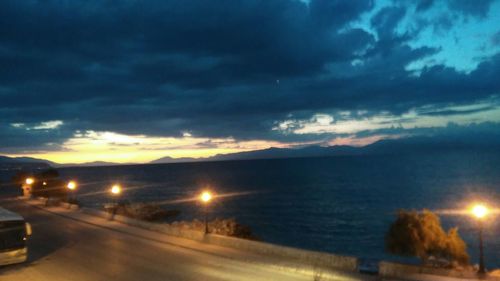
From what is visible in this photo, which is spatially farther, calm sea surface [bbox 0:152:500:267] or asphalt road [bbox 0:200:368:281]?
calm sea surface [bbox 0:152:500:267]

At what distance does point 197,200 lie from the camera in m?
102

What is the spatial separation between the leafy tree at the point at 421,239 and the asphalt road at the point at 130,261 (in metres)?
12.8

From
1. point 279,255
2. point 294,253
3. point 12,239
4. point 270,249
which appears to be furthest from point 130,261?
point 294,253

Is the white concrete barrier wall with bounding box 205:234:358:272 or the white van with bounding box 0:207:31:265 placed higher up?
the white van with bounding box 0:207:31:265

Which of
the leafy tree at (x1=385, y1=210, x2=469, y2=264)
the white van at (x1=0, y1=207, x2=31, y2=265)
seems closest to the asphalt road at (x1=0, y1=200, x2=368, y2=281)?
the white van at (x1=0, y1=207, x2=31, y2=265)

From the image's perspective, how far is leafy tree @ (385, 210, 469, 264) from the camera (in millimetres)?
27609

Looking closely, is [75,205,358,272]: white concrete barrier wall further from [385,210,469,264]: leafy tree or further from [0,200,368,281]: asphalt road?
[385,210,469,264]: leafy tree

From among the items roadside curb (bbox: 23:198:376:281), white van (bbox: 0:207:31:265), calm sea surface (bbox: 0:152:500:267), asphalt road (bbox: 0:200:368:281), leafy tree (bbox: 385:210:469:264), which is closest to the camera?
asphalt road (bbox: 0:200:368:281)

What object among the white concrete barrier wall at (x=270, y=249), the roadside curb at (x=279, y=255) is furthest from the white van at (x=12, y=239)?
the white concrete barrier wall at (x=270, y=249)

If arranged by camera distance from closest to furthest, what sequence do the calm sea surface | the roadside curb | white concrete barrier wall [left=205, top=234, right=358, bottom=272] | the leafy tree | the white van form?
the white van → the roadside curb → white concrete barrier wall [left=205, top=234, right=358, bottom=272] → the leafy tree → the calm sea surface

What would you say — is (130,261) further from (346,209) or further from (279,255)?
(346,209)

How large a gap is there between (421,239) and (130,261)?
1767 cm

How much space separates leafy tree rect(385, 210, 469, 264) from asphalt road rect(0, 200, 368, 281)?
12850mm

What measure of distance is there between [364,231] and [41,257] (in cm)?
5088
